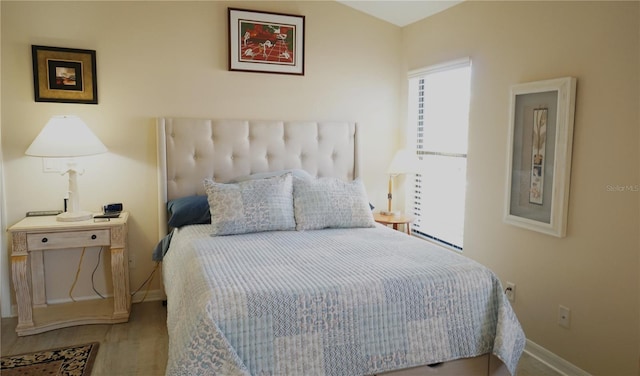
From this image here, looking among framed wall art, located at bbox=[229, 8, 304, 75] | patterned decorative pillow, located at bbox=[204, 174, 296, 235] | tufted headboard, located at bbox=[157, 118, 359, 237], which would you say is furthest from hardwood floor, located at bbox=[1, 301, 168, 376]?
framed wall art, located at bbox=[229, 8, 304, 75]

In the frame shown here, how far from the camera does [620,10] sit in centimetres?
219

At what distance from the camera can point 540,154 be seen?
2.64 meters

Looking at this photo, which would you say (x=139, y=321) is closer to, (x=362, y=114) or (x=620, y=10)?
(x=362, y=114)

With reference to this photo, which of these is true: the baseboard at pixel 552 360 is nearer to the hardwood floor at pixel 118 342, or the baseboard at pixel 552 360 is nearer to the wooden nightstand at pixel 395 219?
the wooden nightstand at pixel 395 219

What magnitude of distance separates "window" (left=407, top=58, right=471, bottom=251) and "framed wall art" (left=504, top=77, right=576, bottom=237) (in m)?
0.53

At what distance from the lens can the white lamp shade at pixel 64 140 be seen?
9.48 feet

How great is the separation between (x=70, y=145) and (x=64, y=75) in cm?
58

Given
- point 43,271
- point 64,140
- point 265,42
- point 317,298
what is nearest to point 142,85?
point 64,140

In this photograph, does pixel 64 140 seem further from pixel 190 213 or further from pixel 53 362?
pixel 53 362

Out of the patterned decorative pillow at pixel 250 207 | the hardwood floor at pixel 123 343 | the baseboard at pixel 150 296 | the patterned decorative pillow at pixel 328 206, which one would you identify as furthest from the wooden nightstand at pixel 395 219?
the baseboard at pixel 150 296

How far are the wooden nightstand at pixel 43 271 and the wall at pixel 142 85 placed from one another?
14cm

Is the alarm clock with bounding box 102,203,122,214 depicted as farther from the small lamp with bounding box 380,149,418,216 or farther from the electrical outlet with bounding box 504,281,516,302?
the electrical outlet with bounding box 504,281,516,302

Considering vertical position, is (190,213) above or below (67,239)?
above

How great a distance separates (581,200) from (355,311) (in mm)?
1412
